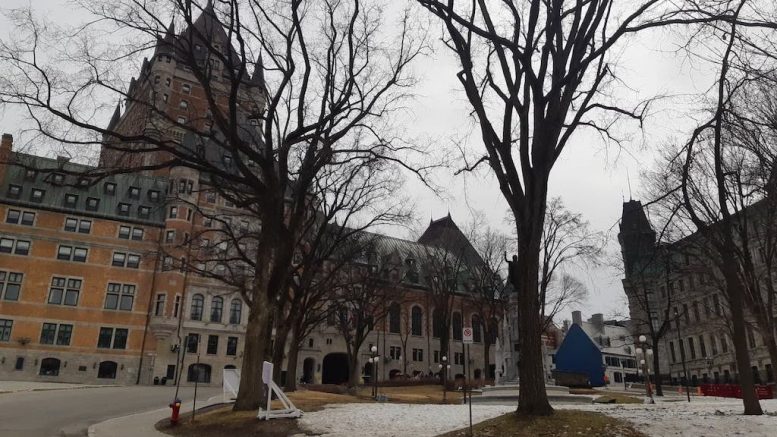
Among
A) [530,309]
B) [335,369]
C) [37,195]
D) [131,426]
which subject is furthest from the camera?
[335,369]

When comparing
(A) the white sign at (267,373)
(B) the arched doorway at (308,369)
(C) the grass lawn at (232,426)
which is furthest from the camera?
(B) the arched doorway at (308,369)

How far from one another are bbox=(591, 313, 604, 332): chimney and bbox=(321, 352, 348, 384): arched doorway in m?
51.5

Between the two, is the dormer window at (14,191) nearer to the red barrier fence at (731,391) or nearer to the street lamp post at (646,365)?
the street lamp post at (646,365)

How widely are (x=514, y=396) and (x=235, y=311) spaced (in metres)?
39.8

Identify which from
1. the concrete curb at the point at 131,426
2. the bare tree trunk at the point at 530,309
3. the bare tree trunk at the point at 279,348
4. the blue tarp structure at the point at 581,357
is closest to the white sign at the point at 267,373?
the concrete curb at the point at 131,426

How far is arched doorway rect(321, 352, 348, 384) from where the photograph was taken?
69925mm

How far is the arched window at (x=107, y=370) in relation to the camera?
51.0 meters

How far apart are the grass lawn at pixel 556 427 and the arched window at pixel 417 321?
63981 millimetres

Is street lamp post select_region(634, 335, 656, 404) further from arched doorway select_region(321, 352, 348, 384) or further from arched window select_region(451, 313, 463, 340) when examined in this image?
arched window select_region(451, 313, 463, 340)

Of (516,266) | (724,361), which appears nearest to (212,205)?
(516,266)

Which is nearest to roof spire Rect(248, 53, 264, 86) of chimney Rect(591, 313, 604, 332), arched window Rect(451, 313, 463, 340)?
arched window Rect(451, 313, 463, 340)

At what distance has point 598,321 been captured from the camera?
100188 mm

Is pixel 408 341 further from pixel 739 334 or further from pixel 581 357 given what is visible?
pixel 739 334

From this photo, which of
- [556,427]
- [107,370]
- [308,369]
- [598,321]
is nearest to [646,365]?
[556,427]
